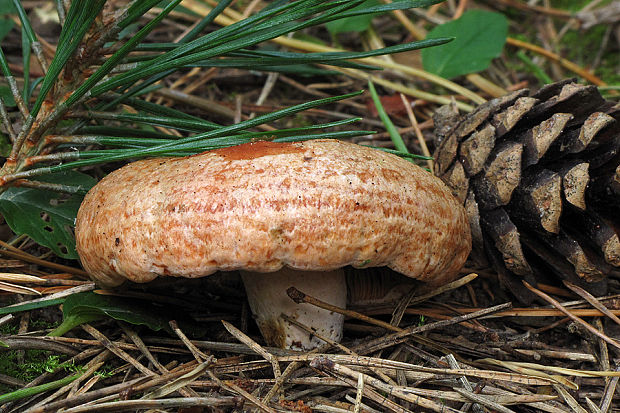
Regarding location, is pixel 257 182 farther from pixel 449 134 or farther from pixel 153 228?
pixel 449 134

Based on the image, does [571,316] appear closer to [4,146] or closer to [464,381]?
[464,381]

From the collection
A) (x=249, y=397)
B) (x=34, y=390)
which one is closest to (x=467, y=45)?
(x=249, y=397)

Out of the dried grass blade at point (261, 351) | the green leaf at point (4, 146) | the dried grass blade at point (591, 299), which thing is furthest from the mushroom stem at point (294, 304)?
the green leaf at point (4, 146)

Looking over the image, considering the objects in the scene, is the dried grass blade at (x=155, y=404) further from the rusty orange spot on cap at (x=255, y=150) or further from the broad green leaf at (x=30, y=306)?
the rusty orange spot on cap at (x=255, y=150)

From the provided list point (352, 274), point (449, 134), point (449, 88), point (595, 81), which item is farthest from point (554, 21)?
point (352, 274)

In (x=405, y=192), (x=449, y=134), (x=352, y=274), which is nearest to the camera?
(x=405, y=192)

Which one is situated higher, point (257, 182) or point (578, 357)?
point (257, 182)

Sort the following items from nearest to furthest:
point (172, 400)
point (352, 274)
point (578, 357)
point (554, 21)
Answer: point (172, 400) < point (578, 357) < point (352, 274) < point (554, 21)
